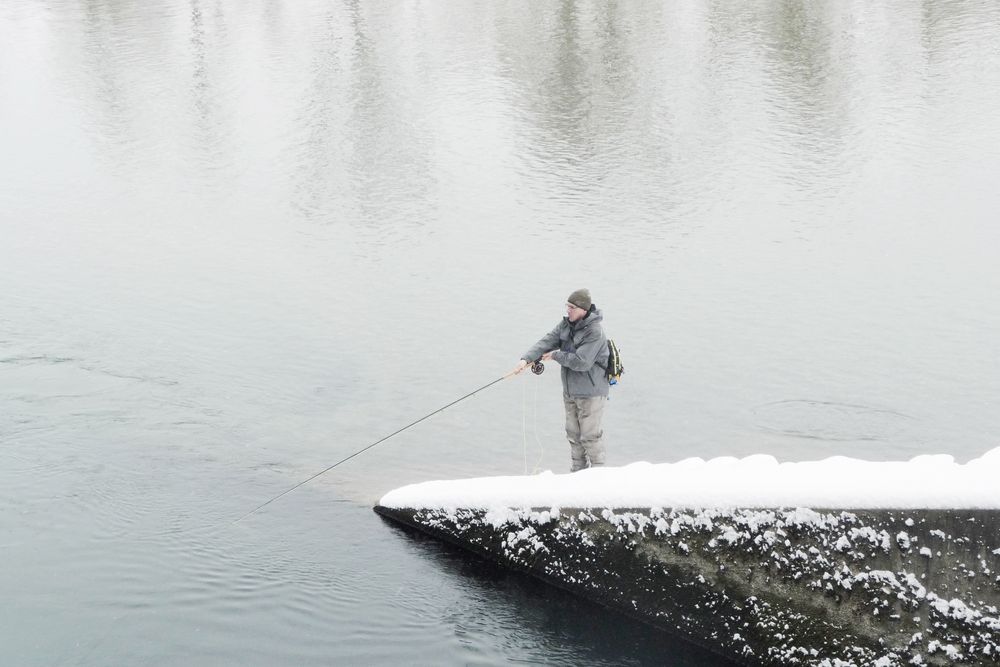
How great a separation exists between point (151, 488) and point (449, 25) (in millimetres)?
24936

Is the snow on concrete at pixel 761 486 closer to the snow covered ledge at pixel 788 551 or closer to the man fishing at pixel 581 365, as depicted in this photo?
the snow covered ledge at pixel 788 551

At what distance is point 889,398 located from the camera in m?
14.3

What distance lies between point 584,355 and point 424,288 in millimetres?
7495

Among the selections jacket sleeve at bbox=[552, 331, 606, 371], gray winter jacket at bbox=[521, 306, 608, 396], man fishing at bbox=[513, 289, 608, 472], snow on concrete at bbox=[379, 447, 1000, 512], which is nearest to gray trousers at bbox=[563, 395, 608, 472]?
man fishing at bbox=[513, 289, 608, 472]

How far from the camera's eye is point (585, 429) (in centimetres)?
1126

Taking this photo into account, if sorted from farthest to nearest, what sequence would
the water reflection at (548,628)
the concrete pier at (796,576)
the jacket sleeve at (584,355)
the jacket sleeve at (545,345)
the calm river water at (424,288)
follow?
the jacket sleeve at (545,345) → the jacket sleeve at (584,355) → the calm river water at (424,288) → the water reflection at (548,628) → the concrete pier at (796,576)

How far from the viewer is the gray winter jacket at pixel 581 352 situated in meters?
10.9

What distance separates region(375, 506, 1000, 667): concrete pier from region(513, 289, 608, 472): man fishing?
122 cm

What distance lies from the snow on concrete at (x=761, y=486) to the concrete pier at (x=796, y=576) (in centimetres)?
8

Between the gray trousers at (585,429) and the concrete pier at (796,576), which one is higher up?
the gray trousers at (585,429)

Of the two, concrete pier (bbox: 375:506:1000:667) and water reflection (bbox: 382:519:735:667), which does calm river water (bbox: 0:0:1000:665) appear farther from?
concrete pier (bbox: 375:506:1000:667)

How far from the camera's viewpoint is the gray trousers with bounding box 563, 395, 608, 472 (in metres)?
11.2

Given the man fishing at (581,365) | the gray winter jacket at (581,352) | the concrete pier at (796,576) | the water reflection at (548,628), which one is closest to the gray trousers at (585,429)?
the man fishing at (581,365)

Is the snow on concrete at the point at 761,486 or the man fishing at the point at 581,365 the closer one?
the snow on concrete at the point at 761,486
